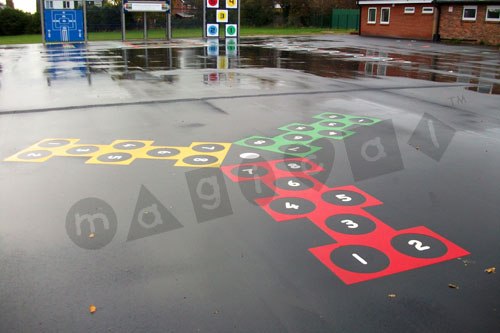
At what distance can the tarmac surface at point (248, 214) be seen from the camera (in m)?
3.60

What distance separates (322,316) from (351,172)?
3.36 m

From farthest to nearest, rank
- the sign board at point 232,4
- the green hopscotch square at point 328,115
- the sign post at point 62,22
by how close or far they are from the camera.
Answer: the sign board at point 232,4, the sign post at point 62,22, the green hopscotch square at point 328,115

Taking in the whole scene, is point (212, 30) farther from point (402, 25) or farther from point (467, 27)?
point (467, 27)

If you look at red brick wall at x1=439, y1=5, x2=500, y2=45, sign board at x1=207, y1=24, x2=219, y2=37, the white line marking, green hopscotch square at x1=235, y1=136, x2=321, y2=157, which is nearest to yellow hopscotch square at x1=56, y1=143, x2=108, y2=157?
green hopscotch square at x1=235, y1=136, x2=321, y2=157

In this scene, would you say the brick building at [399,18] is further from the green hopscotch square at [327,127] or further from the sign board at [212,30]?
the green hopscotch square at [327,127]

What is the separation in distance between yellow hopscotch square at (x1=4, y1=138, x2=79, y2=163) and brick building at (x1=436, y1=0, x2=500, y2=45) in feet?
99.1

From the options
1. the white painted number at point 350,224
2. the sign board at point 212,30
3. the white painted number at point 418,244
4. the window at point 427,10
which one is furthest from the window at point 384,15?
the white painted number at point 418,244

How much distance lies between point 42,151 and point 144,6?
2653cm

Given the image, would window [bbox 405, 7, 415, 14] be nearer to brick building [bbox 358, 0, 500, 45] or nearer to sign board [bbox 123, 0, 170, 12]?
brick building [bbox 358, 0, 500, 45]

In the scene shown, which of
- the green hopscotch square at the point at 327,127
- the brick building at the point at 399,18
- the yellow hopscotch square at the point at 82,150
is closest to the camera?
the yellow hopscotch square at the point at 82,150

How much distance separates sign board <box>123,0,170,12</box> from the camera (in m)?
31.5

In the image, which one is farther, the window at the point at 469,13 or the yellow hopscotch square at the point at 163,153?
the window at the point at 469,13

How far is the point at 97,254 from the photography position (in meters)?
4.38

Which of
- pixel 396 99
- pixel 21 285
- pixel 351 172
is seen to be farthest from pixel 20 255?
pixel 396 99
